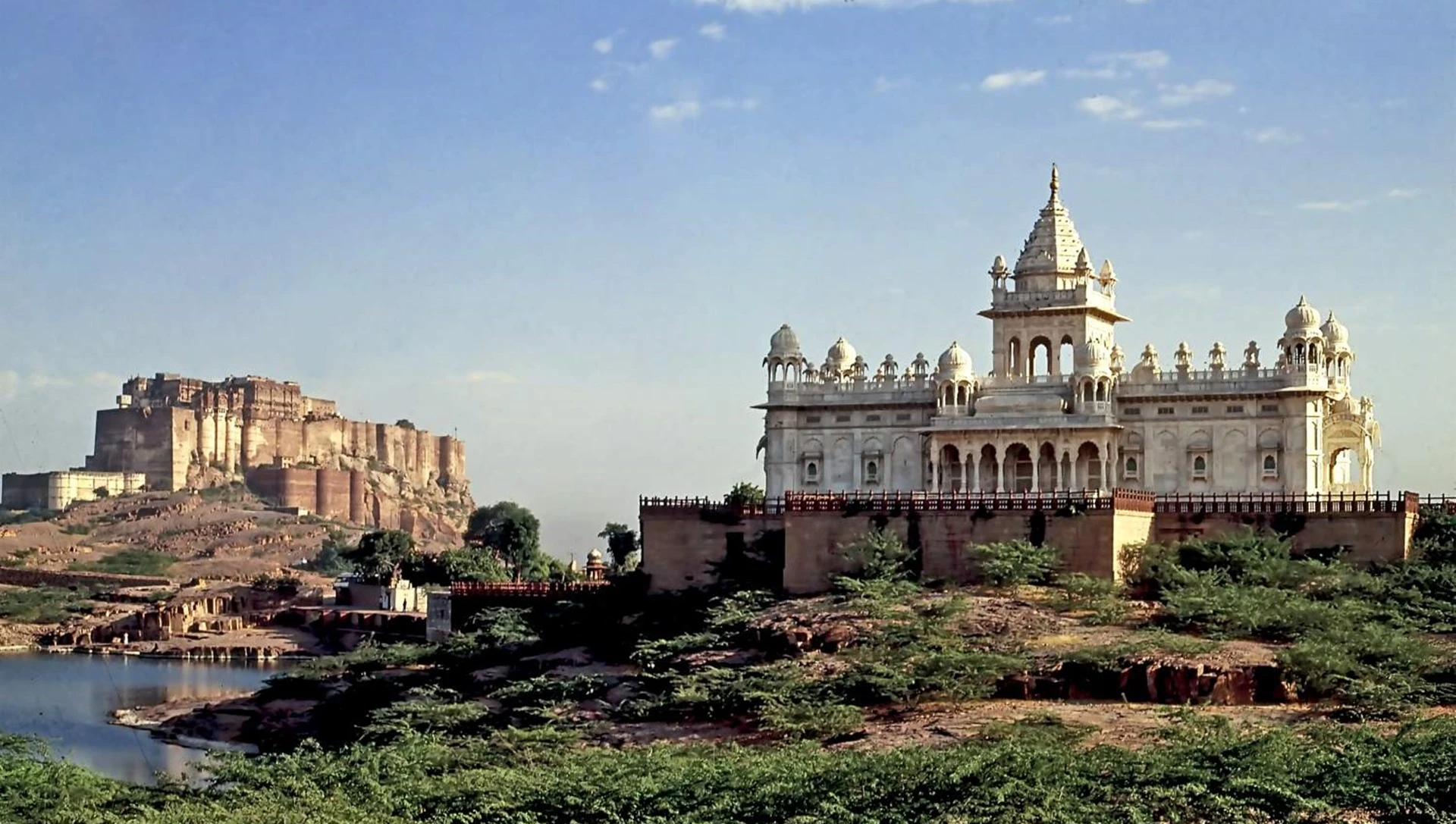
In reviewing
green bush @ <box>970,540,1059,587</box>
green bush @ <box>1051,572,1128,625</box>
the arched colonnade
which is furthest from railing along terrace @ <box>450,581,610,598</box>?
green bush @ <box>1051,572,1128,625</box>

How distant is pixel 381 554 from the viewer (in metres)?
90.3

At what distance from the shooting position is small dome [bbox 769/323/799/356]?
57.2m

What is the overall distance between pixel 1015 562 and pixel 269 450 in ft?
357

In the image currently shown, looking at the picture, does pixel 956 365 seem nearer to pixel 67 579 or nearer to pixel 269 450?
pixel 67 579

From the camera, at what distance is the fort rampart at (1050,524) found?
149ft

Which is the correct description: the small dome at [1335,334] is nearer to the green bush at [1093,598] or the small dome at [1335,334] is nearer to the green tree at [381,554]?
the green bush at [1093,598]

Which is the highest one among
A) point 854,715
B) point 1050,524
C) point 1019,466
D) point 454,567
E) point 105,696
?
point 1019,466

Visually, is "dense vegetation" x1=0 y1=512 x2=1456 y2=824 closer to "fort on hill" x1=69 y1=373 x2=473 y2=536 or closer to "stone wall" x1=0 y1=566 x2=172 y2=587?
"stone wall" x1=0 y1=566 x2=172 y2=587

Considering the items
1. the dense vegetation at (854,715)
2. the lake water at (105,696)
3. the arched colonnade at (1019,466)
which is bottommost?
the lake water at (105,696)

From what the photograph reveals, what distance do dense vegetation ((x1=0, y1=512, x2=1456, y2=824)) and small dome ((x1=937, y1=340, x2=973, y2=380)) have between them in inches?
330

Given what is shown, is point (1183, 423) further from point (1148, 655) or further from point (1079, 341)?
point (1148, 655)

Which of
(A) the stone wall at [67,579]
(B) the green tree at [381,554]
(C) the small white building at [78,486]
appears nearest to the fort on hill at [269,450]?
(C) the small white building at [78,486]

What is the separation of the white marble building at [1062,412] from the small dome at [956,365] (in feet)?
0.12

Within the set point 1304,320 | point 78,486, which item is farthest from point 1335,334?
point 78,486
